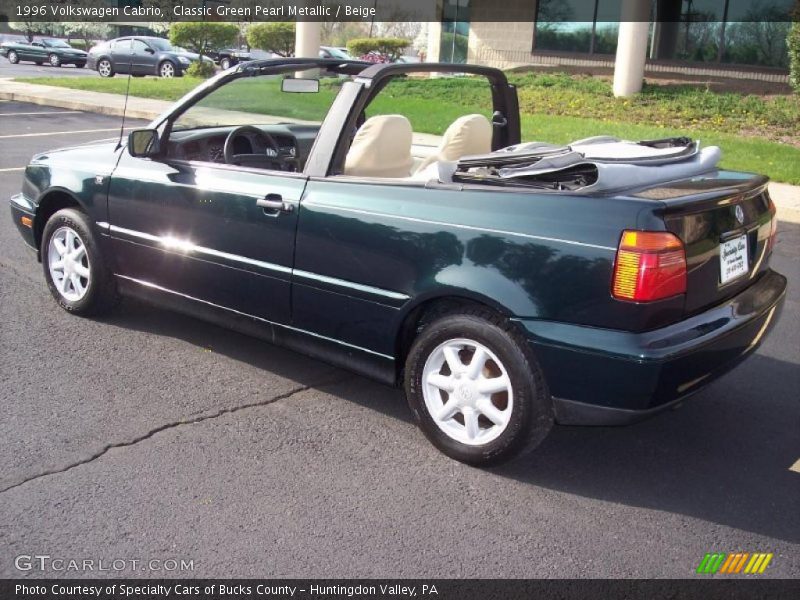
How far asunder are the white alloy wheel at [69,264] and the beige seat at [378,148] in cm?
196

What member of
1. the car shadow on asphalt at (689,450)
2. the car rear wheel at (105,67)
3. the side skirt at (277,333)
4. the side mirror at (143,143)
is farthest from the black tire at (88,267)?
the car rear wheel at (105,67)

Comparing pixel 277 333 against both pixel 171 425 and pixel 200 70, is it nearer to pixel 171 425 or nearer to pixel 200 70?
pixel 171 425

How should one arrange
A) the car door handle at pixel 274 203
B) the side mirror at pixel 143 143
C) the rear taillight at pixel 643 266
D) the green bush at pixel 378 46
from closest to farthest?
the rear taillight at pixel 643 266
the car door handle at pixel 274 203
the side mirror at pixel 143 143
the green bush at pixel 378 46

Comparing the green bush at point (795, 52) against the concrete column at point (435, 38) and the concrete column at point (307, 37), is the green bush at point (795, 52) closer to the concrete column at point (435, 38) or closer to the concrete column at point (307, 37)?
the concrete column at point (307, 37)

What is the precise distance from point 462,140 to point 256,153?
4.51 ft

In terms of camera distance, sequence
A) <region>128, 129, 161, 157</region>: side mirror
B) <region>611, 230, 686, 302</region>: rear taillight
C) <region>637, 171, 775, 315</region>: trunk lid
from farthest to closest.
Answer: <region>128, 129, 161, 157</region>: side mirror → <region>637, 171, 775, 315</region>: trunk lid → <region>611, 230, 686, 302</region>: rear taillight

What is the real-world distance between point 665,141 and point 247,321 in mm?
2437

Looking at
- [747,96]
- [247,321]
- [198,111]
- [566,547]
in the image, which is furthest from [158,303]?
[747,96]

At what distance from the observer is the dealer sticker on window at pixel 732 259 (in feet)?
11.5

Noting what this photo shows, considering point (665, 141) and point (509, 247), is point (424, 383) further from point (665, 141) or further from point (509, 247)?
point (665, 141)

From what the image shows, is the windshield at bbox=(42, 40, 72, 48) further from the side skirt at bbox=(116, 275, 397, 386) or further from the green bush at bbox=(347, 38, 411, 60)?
the side skirt at bbox=(116, 275, 397, 386)

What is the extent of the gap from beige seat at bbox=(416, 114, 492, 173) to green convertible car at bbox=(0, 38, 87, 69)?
38059 millimetres

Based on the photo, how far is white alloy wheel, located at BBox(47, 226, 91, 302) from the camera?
5.15 metres

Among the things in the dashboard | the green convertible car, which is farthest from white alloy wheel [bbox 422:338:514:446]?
the green convertible car
